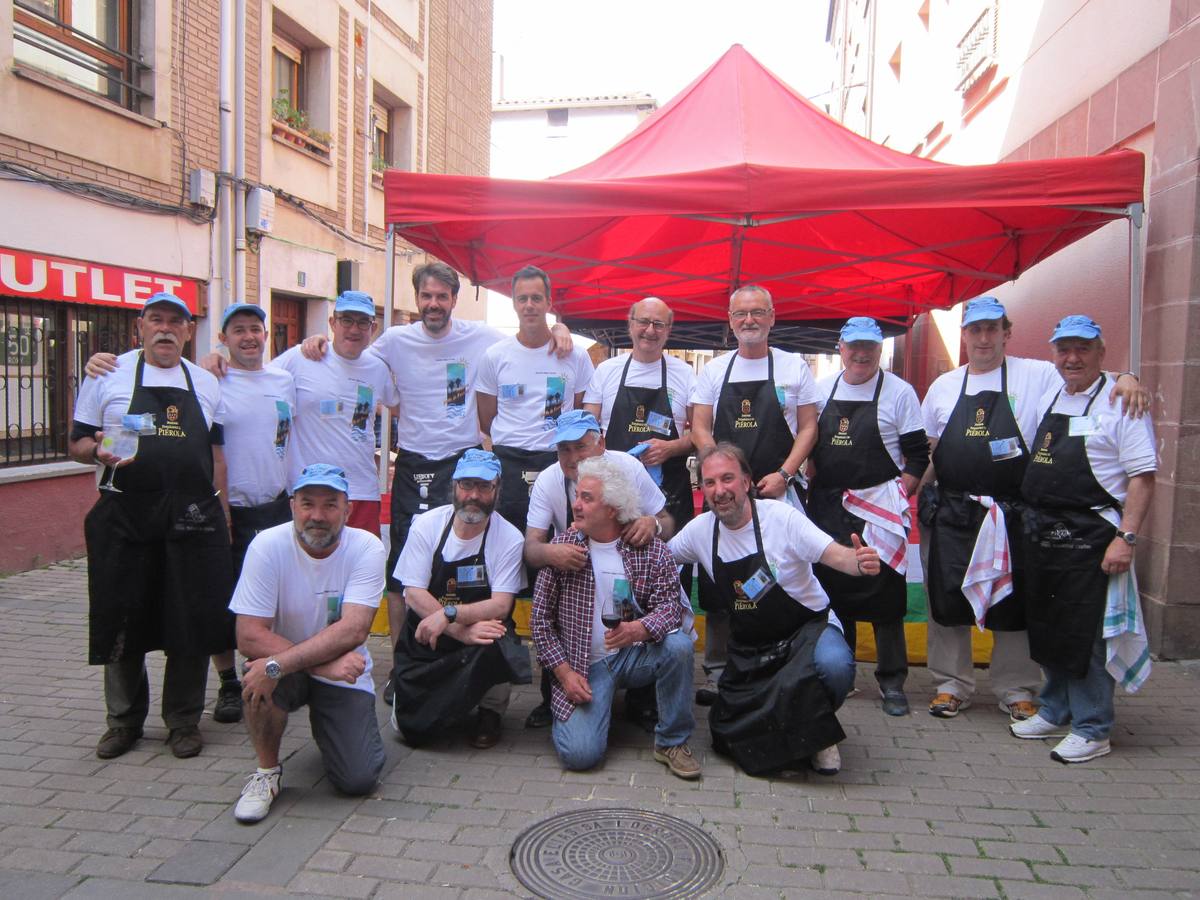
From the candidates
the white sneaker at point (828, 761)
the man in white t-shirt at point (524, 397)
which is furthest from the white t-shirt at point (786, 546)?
the man in white t-shirt at point (524, 397)

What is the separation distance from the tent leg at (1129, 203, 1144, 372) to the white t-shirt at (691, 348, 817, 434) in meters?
1.63

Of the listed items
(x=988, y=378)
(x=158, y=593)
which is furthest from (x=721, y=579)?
(x=158, y=593)

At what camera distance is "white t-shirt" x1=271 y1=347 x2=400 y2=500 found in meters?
4.43

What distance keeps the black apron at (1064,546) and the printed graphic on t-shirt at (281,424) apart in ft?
10.7

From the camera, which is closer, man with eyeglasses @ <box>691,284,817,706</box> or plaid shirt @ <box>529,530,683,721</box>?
plaid shirt @ <box>529,530,683,721</box>

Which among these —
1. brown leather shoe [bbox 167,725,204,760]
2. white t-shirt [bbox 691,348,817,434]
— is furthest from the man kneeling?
brown leather shoe [bbox 167,725,204,760]

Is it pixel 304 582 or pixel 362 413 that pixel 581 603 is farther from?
pixel 362 413

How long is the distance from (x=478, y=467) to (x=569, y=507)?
0.56m

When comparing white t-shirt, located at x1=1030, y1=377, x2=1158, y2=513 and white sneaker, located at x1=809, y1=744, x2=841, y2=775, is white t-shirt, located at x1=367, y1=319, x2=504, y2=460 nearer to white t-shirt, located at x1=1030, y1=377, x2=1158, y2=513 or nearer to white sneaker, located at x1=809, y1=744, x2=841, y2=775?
white sneaker, located at x1=809, y1=744, x2=841, y2=775

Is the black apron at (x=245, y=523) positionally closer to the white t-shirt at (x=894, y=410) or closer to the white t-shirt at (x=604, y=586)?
the white t-shirt at (x=604, y=586)

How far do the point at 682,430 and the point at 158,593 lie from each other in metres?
2.51

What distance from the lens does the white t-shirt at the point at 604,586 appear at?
3758 millimetres

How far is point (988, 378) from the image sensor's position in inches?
168

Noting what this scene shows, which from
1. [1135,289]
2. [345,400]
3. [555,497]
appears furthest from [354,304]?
[1135,289]
